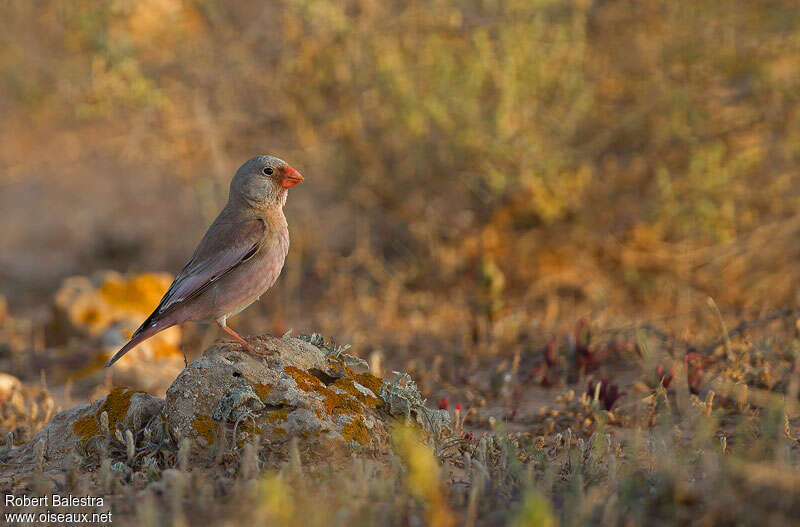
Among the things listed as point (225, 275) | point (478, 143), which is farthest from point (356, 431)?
point (478, 143)

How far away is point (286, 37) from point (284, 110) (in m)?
0.78

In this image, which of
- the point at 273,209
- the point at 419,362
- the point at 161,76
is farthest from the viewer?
the point at 161,76

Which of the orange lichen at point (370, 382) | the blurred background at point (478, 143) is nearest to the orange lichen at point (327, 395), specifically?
the orange lichen at point (370, 382)

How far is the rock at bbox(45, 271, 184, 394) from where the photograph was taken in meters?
5.34

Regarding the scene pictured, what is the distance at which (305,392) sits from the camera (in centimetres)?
323

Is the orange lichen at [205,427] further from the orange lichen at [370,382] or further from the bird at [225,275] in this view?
the orange lichen at [370,382]

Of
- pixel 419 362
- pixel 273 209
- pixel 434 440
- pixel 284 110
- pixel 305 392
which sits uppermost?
pixel 284 110

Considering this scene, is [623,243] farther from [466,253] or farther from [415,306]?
[415,306]

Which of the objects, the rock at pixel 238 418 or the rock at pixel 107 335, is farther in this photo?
the rock at pixel 107 335

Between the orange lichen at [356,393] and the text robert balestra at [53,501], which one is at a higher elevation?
the orange lichen at [356,393]

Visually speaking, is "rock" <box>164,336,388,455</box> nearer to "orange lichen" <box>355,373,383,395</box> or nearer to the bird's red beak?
"orange lichen" <box>355,373,383,395</box>

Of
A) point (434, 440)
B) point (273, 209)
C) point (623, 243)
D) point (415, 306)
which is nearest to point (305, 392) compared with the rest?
point (434, 440)

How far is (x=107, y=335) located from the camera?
20.4 feet

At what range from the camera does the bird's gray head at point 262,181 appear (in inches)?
149
